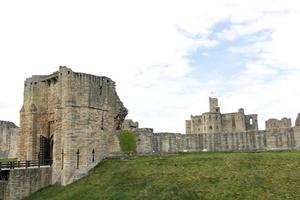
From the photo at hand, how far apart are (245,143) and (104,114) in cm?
2123

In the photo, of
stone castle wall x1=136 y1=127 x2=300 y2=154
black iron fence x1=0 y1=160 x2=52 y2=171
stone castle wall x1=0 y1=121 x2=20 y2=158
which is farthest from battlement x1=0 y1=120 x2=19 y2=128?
black iron fence x1=0 y1=160 x2=52 y2=171

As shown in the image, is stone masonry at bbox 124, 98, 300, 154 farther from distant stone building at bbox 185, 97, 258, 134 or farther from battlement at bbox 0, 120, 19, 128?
distant stone building at bbox 185, 97, 258, 134

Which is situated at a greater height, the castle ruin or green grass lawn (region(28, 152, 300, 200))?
the castle ruin

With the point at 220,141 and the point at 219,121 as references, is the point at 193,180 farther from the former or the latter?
the point at 219,121

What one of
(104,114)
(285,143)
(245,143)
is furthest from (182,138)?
(104,114)

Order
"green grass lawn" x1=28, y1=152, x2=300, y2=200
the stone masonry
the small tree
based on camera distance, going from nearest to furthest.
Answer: "green grass lawn" x1=28, y1=152, x2=300, y2=200
the small tree
the stone masonry

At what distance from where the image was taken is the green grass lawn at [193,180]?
21188mm

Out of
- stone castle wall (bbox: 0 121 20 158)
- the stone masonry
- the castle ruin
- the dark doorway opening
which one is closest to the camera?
the castle ruin

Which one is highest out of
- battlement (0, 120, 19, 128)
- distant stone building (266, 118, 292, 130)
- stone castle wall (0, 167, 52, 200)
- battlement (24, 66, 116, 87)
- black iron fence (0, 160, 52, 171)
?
battlement (24, 66, 116, 87)

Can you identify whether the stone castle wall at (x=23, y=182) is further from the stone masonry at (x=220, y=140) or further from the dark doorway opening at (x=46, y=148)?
the stone masonry at (x=220, y=140)

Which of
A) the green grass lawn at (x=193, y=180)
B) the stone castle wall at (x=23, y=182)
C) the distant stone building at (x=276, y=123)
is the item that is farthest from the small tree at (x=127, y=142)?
the distant stone building at (x=276, y=123)

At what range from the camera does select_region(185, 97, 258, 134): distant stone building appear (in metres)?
93.0

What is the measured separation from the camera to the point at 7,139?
212 ft

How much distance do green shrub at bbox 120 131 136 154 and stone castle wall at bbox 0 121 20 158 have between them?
111 ft
